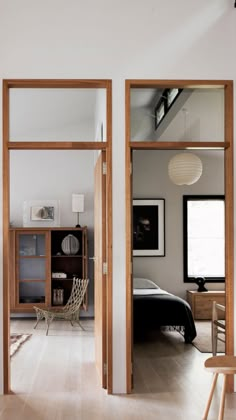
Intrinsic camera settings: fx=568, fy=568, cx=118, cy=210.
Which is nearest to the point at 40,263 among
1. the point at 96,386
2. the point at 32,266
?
the point at 32,266

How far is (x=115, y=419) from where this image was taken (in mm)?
3998

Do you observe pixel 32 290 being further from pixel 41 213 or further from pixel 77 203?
pixel 77 203

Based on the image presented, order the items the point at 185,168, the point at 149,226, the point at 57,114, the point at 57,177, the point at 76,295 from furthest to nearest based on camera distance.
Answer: the point at 149,226
the point at 57,177
the point at 76,295
the point at 185,168
the point at 57,114

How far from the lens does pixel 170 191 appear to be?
949 cm

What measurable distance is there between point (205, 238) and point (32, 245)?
2895 millimetres

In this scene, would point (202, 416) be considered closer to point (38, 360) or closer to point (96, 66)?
point (38, 360)

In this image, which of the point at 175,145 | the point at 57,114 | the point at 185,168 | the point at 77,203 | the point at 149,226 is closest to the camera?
the point at 175,145

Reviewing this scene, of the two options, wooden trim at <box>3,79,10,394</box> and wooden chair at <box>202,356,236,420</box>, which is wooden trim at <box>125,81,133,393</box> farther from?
wooden chair at <box>202,356,236,420</box>

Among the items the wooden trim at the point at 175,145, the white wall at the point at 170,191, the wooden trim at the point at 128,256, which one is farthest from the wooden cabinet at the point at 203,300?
the wooden trim at the point at 175,145

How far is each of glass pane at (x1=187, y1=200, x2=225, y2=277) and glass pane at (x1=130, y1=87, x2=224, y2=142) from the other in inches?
184

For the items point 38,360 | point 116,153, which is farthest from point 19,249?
point 116,153

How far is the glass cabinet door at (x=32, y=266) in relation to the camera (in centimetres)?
867

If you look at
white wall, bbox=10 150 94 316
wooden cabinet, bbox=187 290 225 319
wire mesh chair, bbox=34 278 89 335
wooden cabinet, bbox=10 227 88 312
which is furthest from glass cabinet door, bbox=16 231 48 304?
wooden cabinet, bbox=187 290 225 319

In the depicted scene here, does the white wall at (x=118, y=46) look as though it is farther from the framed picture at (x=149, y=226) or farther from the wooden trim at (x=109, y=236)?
the framed picture at (x=149, y=226)
